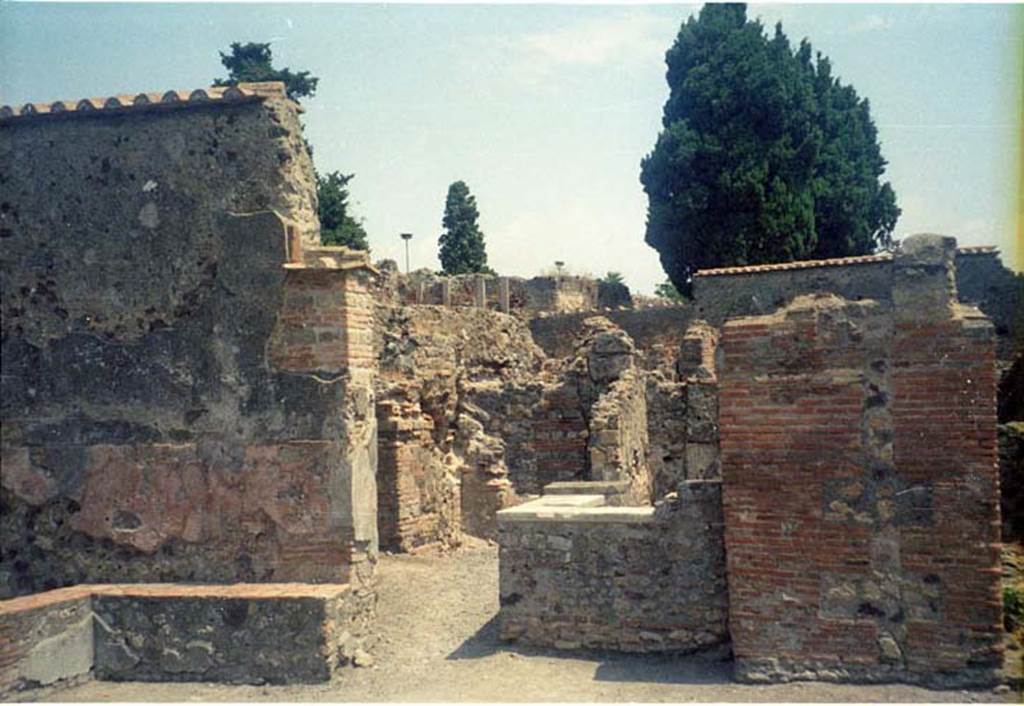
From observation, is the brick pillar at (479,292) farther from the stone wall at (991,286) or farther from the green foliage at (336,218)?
the stone wall at (991,286)

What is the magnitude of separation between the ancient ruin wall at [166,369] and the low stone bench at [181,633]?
422mm

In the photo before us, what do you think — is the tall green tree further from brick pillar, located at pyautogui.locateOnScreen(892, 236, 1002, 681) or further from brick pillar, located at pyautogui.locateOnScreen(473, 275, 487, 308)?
brick pillar, located at pyautogui.locateOnScreen(892, 236, 1002, 681)

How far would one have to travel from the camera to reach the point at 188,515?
24.7 ft

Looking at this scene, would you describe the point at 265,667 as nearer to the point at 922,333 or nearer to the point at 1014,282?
the point at 922,333

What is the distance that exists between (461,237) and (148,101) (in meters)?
31.7

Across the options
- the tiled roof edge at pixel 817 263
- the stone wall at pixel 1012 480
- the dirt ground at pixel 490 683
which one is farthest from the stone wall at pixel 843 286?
the dirt ground at pixel 490 683

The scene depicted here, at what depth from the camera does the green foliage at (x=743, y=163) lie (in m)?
29.2

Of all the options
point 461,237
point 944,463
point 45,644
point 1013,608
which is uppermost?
point 461,237

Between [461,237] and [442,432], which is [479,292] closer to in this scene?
[461,237]

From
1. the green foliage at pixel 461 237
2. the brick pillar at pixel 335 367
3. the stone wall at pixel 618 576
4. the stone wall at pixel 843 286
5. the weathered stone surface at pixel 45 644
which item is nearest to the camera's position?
the weathered stone surface at pixel 45 644

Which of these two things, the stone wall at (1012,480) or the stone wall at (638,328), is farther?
the stone wall at (638,328)

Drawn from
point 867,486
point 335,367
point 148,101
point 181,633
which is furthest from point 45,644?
point 867,486

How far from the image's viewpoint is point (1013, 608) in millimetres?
6449

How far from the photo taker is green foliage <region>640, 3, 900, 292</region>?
29203 millimetres
